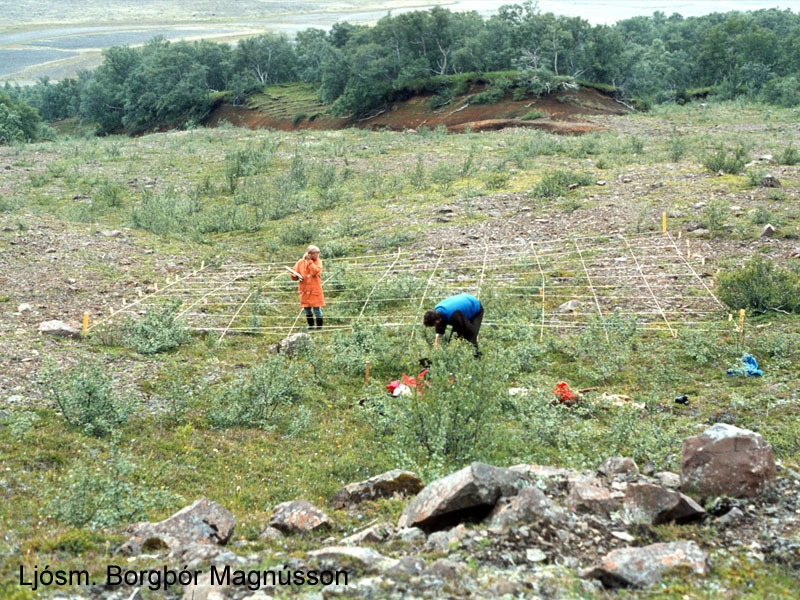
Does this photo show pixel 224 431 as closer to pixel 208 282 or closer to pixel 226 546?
pixel 226 546

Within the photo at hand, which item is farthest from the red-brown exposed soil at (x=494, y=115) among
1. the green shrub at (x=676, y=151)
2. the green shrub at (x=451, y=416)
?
the green shrub at (x=451, y=416)

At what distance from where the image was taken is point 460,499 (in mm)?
4523

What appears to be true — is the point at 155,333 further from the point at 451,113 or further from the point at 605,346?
the point at 451,113

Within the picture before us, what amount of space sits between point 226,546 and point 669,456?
3470mm

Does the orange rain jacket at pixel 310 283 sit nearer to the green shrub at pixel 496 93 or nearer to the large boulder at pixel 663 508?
the large boulder at pixel 663 508

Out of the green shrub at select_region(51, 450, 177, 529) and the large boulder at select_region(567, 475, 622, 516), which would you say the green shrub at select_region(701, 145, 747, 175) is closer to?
the large boulder at select_region(567, 475, 622, 516)

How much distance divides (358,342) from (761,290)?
5068 millimetres

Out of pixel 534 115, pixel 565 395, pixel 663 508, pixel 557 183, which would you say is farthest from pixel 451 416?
pixel 534 115

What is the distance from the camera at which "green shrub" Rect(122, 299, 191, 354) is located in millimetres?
8812

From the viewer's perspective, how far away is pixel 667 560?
4035 millimetres

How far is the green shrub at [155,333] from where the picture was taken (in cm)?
881

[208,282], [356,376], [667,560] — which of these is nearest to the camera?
[667,560]

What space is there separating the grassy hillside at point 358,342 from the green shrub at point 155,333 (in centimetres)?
4

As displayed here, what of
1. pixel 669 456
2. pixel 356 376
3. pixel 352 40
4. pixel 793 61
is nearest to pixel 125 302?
pixel 356 376
